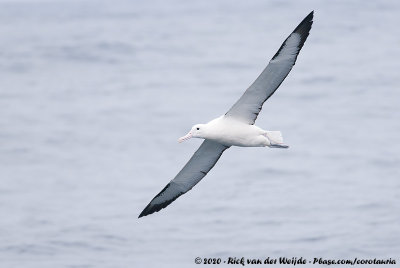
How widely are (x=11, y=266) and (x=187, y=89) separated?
1850 centimetres

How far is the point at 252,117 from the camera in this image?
1362 cm

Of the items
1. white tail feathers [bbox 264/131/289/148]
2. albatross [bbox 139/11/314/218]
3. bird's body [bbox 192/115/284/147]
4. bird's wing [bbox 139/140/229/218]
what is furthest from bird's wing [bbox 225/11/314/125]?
bird's wing [bbox 139/140/229/218]

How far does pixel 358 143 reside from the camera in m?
28.3

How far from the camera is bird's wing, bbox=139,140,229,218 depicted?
47.5 feet

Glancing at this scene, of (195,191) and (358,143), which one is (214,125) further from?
(358,143)

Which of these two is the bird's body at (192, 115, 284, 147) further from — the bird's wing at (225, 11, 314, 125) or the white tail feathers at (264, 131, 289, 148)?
the bird's wing at (225, 11, 314, 125)

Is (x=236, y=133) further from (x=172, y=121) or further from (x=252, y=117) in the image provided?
(x=172, y=121)

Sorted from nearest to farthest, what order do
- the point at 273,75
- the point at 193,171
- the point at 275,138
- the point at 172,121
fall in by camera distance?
the point at 273,75 → the point at 275,138 → the point at 193,171 → the point at 172,121

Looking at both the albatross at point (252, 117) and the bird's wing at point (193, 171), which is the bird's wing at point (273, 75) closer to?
the albatross at point (252, 117)

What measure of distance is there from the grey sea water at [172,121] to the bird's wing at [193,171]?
14.5 feet

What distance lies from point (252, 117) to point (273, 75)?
2.71 feet

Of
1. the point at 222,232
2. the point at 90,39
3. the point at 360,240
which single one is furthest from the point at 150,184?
the point at 90,39

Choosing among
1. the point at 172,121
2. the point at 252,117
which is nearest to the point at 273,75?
the point at 252,117

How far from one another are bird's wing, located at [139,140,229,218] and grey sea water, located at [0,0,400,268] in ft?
14.5
